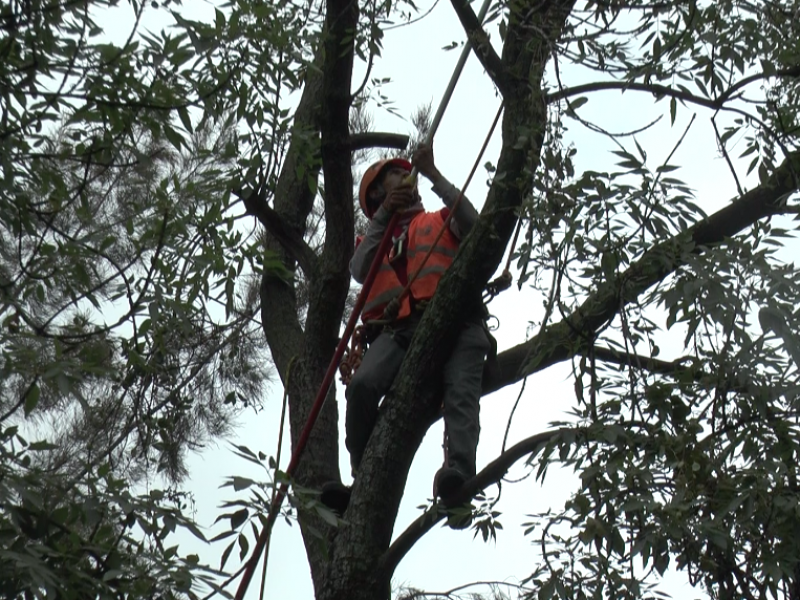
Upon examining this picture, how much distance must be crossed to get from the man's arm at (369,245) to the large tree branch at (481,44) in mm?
563

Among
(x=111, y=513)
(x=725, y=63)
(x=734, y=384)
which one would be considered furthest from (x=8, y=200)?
(x=725, y=63)

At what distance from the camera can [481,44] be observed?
3559 millimetres

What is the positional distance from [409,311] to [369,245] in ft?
0.85

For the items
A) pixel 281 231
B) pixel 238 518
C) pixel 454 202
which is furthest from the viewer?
pixel 281 231

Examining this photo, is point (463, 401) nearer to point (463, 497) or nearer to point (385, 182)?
point (463, 497)

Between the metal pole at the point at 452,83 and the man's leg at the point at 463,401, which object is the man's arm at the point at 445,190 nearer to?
the metal pole at the point at 452,83

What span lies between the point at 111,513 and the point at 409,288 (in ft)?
4.70

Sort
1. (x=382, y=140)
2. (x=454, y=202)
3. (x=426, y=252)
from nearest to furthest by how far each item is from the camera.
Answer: (x=454, y=202)
(x=426, y=252)
(x=382, y=140)

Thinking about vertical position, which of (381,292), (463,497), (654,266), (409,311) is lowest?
(463,497)

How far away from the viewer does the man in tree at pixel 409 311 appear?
3.49m

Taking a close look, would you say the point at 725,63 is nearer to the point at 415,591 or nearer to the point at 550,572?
the point at 550,572

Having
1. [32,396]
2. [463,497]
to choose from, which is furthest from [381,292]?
[32,396]

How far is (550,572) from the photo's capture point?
112 inches

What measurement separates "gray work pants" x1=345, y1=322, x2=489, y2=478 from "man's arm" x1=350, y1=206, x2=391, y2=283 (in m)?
0.33
